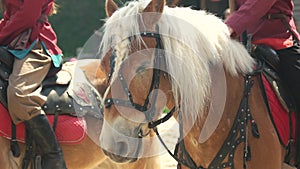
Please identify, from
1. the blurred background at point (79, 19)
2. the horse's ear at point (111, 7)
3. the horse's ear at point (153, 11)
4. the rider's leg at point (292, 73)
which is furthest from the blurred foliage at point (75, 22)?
the horse's ear at point (153, 11)

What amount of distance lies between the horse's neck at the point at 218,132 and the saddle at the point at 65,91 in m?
1.29

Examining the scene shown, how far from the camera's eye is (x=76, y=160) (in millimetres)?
4297

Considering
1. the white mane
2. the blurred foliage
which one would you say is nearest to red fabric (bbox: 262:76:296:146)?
the white mane

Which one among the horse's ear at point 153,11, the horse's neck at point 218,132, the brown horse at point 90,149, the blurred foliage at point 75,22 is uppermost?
the horse's ear at point 153,11

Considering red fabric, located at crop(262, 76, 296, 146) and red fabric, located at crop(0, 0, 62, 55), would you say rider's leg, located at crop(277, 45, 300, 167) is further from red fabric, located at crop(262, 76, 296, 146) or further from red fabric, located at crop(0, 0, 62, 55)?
red fabric, located at crop(0, 0, 62, 55)

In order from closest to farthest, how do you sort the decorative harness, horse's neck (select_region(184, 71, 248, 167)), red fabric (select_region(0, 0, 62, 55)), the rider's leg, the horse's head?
the horse's head
the decorative harness
horse's neck (select_region(184, 71, 248, 167))
the rider's leg
red fabric (select_region(0, 0, 62, 55))

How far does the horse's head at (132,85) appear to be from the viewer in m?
2.82

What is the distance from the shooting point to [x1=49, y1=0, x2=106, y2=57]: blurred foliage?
11.9 m

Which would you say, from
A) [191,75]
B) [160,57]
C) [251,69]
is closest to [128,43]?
[160,57]

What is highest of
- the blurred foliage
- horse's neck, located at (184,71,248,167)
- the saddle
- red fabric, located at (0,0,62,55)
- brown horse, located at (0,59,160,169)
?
red fabric, located at (0,0,62,55)

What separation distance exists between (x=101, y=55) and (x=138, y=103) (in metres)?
0.36

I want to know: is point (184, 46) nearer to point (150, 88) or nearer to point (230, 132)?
point (150, 88)

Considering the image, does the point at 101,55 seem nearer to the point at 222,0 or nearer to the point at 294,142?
the point at 294,142

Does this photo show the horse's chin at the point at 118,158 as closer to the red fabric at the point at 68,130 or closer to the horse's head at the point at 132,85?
the horse's head at the point at 132,85
